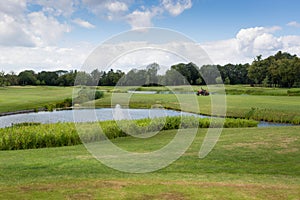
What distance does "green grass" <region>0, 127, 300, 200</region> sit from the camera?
299 inches

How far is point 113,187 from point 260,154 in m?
7.15

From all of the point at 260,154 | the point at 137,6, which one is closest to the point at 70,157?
the point at 260,154

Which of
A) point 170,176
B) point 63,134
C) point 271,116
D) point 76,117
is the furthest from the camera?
point 76,117

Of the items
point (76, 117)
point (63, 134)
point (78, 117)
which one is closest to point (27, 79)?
point (76, 117)

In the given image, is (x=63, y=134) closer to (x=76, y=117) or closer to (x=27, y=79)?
(x=76, y=117)

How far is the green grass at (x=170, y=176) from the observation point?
24.9 feet

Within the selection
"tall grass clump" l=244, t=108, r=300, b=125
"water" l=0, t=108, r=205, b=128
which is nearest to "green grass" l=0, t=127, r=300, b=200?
"water" l=0, t=108, r=205, b=128

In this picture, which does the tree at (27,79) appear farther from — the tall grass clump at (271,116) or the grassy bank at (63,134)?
the grassy bank at (63,134)

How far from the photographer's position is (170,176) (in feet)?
31.5

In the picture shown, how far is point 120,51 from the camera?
429 inches

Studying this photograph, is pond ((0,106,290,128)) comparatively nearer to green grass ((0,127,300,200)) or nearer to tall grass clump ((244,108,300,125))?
tall grass clump ((244,108,300,125))

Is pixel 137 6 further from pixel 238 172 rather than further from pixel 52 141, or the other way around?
pixel 238 172

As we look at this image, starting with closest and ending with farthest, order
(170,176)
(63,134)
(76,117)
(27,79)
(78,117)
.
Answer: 1. (170,176)
2. (63,134)
3. (78,117)
4. (76,117)
5. (27,79)

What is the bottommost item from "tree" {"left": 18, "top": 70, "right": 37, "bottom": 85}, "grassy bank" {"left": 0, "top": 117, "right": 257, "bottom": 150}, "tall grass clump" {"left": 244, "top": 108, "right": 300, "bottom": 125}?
"tall grass clump" {"left": 244, "top": 108, "right": 300, "bottom": 125}
